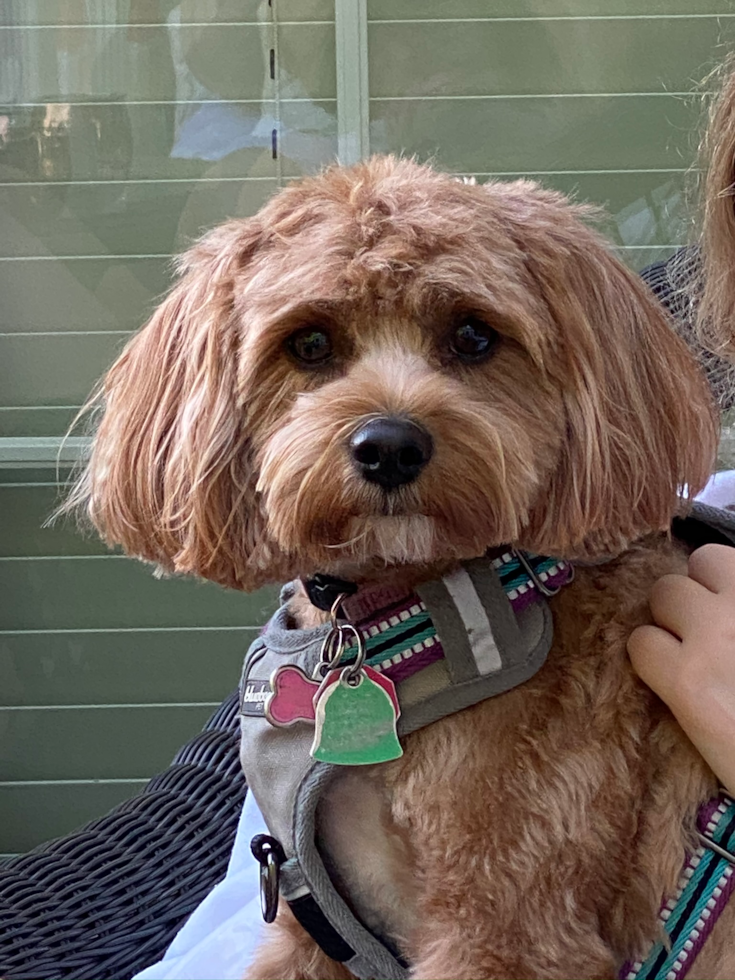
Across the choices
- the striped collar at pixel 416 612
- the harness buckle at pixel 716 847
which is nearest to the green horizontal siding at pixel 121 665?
the striped collar at pixel 416 612

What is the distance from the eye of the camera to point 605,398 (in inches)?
36.8

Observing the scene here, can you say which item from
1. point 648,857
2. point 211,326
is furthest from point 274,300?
point 648,857

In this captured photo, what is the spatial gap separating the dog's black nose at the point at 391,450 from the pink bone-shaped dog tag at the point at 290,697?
0.24 m

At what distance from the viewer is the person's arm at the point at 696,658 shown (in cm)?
91

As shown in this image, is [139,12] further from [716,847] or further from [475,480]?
[716,847]

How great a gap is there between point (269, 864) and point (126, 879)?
46cm

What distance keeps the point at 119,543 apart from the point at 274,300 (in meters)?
0.32

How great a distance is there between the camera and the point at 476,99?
8.21 ft

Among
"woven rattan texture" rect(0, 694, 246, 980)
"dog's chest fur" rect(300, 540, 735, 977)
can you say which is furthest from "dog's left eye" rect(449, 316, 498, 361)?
"woven rattan texture" rect(0, 694, 246, 980)

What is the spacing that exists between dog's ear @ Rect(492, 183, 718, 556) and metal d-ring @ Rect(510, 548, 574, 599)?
3 centimetres

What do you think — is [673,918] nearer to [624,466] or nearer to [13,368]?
[624,466]

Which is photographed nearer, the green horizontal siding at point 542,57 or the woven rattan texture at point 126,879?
the woven rattan texture at point 126,879

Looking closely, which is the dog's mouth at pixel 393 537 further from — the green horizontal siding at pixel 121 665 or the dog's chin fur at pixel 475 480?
the green horizontal siding at pixel 121 665

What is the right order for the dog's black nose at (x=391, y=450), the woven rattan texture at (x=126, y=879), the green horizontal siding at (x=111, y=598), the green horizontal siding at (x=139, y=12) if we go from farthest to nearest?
the green horizontal siding at (x=111, y=598) → the green horizontal siding at (x=139, y=12) → the woven rattan texture at (x=126, y=879) → the dog's black nose at (x=391, y=450)
